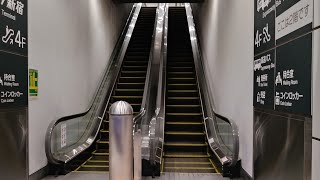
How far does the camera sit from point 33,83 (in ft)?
13.6

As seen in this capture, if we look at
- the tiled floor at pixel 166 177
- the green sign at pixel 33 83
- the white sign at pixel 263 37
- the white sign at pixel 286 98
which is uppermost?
the white sign at pixel 263 37

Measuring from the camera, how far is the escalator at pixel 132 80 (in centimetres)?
567

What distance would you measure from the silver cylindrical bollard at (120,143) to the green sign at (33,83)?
5.41ft

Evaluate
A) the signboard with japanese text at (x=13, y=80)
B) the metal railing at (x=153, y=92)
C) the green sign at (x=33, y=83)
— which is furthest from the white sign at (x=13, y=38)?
the metal railing at (x=153, y=92)

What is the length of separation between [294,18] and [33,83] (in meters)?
3.22

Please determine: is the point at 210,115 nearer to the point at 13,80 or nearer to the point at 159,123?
the point at 159,123

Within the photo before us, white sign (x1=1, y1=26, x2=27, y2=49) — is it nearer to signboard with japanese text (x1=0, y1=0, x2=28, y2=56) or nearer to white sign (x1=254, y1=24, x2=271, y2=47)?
signboard with japanese text (x1=0, y1=0, x2=28, y2=56)

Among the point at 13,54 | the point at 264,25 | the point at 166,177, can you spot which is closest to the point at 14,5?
the point at 13,54

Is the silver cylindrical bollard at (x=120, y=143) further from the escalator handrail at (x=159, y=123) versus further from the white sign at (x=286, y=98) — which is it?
the escalator handrail at (x=159, y=123)

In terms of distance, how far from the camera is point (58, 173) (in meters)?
4.70

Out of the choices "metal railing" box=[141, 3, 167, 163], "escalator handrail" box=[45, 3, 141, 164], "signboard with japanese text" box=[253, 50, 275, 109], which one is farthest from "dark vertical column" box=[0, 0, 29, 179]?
"signboard with japanese text" box=[253, 50, 275, 109]

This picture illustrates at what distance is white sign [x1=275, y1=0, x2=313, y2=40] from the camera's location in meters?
2.30

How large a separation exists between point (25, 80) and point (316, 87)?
3.18 metres

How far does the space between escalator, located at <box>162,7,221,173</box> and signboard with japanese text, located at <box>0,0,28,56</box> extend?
277 centimetres
